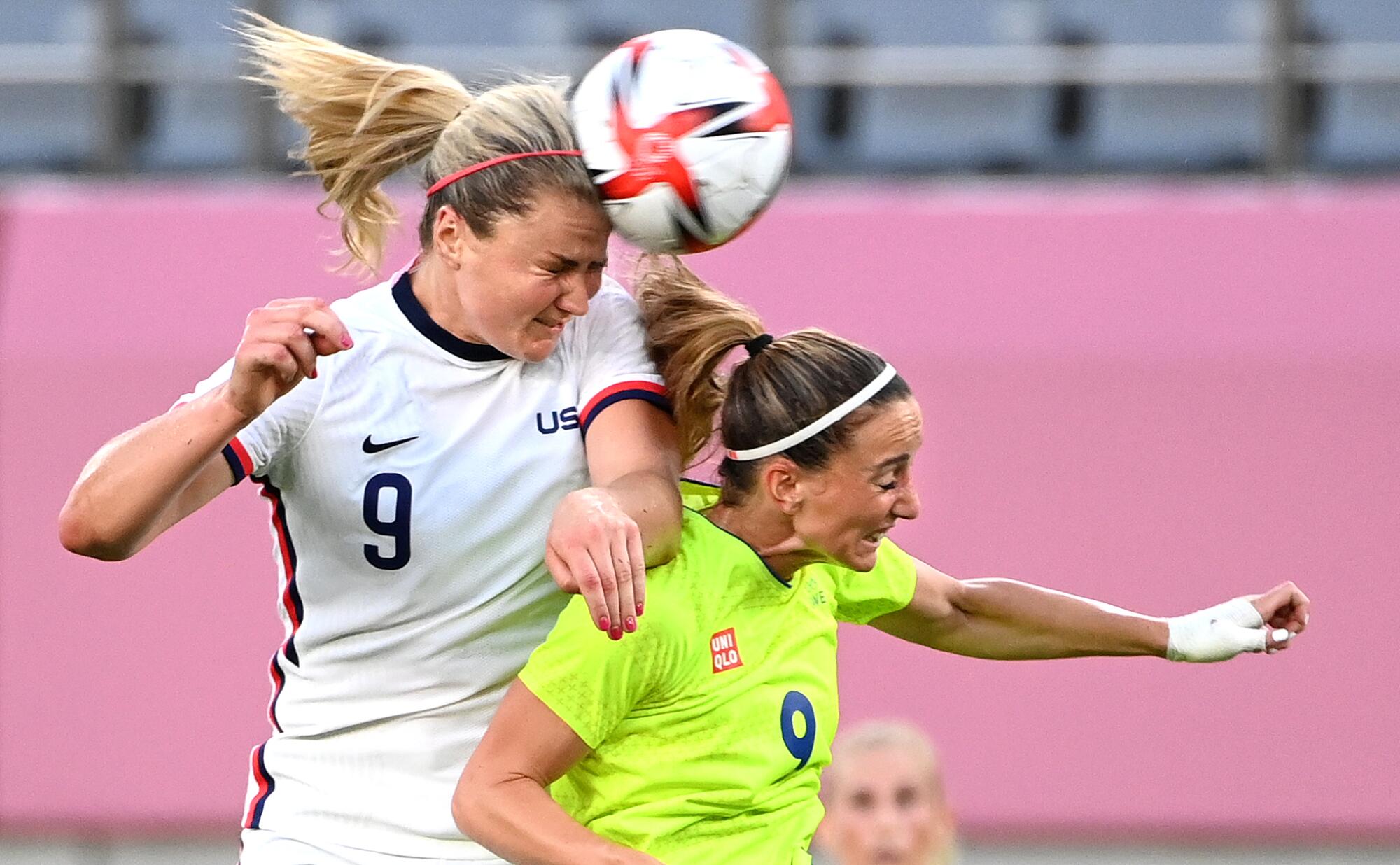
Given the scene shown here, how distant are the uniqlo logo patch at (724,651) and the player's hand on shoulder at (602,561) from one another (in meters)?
0.31

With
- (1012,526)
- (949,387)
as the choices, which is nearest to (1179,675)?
(1012,526)

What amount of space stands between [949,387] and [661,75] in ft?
13.2

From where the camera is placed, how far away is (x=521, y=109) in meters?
2.71

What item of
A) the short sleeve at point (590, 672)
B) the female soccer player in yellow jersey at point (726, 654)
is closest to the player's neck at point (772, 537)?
the female soccer player in yellow jersey at point (726, 654)

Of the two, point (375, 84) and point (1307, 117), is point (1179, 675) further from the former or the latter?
point (375, 84)

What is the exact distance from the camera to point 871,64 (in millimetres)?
→ 7477

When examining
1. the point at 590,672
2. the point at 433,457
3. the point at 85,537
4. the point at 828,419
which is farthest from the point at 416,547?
the point at 828,419

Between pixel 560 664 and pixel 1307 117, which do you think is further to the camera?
pixel 1307 117

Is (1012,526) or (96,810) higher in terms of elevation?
(1012,526)

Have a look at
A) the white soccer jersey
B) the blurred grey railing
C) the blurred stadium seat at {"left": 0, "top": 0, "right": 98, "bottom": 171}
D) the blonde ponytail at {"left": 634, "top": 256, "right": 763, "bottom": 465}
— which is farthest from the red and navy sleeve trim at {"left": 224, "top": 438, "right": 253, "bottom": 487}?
the blurred stadium seat at {"left": 0, "top": 0, "right": 98, "bottom": 171}

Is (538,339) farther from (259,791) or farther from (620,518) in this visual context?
(259,791)

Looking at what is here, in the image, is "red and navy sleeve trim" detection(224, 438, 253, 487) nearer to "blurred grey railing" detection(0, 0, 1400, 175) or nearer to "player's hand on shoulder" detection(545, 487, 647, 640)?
"player's hand on shoulder" detection(545, 487, 647, 640)

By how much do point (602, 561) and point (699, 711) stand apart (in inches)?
16.6

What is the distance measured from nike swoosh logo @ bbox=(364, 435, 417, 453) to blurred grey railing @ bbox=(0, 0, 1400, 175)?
463 centimetres
